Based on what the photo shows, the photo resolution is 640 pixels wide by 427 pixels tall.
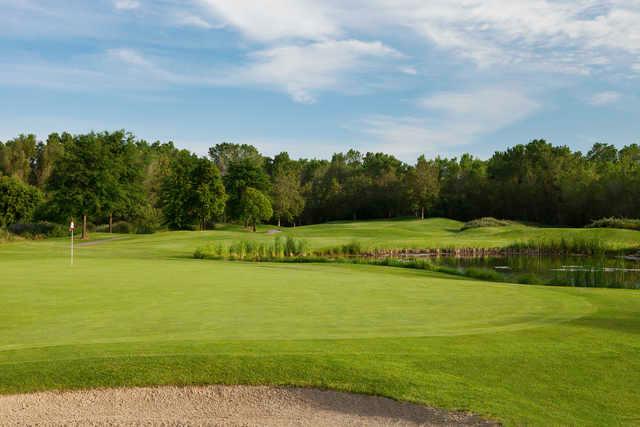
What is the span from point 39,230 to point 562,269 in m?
53.2

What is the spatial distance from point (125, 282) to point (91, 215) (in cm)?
4425

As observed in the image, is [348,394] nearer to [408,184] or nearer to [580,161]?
[408,184]

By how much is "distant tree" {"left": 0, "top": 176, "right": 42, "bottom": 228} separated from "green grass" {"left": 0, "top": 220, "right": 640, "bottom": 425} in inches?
2455

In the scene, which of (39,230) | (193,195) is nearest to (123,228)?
(193,195)

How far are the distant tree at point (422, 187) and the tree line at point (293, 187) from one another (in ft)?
0.53

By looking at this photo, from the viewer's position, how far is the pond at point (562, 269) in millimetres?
21812

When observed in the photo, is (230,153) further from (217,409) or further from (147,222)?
(217,409)

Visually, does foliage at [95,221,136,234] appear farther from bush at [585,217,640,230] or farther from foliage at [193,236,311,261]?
bush at [585,217,640,230]

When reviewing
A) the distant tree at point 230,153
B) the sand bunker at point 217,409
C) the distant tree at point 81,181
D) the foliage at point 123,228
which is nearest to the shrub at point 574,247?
the sand bunker at point 217,409

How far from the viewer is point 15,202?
2675 inches

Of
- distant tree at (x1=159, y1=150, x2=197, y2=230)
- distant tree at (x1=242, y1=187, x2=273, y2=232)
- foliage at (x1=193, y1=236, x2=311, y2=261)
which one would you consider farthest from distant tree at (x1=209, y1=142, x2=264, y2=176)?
foliage at (x1=193, y1=236, x2=311, y2=261)

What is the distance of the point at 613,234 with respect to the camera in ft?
136

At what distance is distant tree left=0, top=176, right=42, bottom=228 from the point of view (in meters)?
67.7

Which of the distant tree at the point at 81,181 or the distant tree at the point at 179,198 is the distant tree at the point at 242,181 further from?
the distant tree at the point at 81,181
